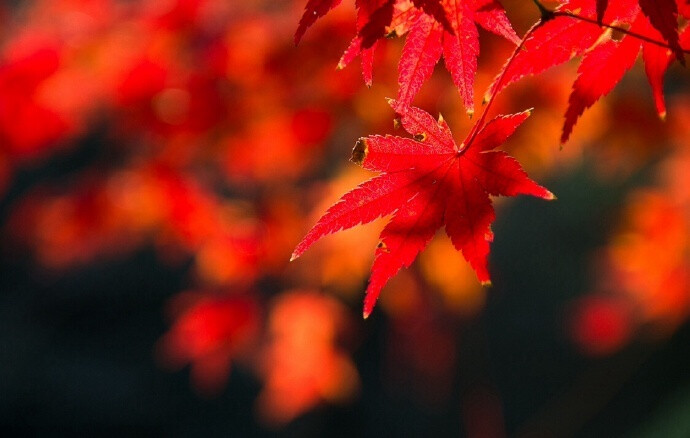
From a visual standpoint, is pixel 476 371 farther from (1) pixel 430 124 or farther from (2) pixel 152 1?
(1) pixel 430 124

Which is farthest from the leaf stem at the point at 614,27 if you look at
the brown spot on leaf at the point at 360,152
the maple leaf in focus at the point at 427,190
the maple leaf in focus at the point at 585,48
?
the brown spot on leaf at the point at 360,152

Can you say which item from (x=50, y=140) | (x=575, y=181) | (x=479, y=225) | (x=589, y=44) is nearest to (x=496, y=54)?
(x=589, y=44)

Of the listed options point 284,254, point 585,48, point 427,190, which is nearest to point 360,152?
point 427,190

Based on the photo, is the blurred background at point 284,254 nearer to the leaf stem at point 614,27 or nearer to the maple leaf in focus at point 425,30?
the leaf stem at point 614,27

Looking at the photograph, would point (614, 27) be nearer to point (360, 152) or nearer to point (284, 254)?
point (360, 152)

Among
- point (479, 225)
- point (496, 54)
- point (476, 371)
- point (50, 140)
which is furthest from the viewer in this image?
point (476, 371)

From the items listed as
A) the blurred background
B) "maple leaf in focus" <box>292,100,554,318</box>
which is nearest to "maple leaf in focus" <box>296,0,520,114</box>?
"maple leaf in focus" <box>292,100,554,318</box>
